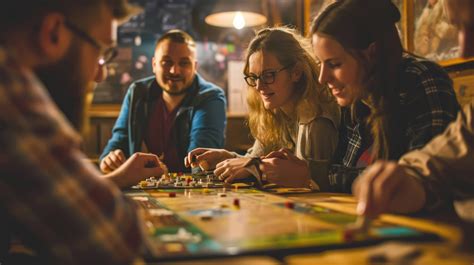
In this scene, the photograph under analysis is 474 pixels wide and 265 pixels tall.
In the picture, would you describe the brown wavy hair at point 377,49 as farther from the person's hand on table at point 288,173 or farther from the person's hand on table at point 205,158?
the person's hand on table at point 205,158

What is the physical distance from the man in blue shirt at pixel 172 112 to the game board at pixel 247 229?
231cm

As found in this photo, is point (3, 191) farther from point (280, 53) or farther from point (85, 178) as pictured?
point (280, 53)

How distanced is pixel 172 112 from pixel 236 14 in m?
1.17

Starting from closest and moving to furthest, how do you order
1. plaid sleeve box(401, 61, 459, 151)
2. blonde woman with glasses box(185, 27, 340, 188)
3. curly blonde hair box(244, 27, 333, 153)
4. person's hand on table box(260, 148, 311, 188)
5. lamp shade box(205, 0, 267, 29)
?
plaid sleeve box(401, 61, 459, 151), person's hand on table box(260, 148, 311, 188), blonde woman with glasses box(185, 27, 340, 188), curly blonde hair box(244, 27, 333, 153), lamp shade box(205, 0, 267, 29)

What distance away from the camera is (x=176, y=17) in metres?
5.50

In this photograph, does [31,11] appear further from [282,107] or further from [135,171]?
[282,107]

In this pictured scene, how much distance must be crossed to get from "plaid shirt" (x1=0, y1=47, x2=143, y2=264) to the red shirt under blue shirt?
3.03 metres

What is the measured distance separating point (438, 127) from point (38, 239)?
1374 mm

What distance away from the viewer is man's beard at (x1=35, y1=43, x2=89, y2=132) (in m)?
1.00

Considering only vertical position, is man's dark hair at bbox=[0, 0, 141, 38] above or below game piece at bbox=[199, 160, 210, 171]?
above

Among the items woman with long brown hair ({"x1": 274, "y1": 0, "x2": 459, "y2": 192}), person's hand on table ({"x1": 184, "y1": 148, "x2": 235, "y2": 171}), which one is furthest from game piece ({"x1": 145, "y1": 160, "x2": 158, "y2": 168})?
woman with long brown hair ({"x1": 274, "y1": 0, "x2": 459, "y2": 192})

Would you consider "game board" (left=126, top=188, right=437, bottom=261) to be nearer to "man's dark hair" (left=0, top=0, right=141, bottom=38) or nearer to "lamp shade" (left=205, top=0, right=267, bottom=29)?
"man's dark hair" (left=0, top=0, right=141, bottom=38)

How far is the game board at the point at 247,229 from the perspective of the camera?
0.94m

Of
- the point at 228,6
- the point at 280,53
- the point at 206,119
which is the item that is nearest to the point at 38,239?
the point at 280,53
